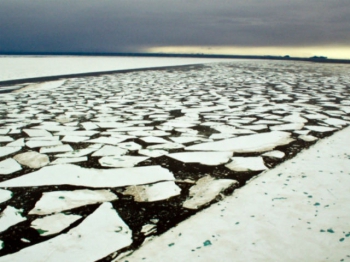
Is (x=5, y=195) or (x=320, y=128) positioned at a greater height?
(x=320, y=128)

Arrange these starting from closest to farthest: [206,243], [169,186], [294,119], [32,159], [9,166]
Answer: [206,243]
[169,186]
[9,166]
[32,159]
[294,119]

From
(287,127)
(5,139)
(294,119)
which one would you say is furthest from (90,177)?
(294,119)

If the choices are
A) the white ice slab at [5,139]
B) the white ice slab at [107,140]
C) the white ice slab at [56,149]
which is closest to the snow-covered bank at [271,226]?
the white ice slab at [107,140]

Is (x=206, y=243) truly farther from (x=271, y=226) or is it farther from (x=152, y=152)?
(x=152, y=152)

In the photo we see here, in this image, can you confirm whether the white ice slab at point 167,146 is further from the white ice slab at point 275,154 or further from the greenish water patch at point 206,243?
the greenish water patch at point 206,243

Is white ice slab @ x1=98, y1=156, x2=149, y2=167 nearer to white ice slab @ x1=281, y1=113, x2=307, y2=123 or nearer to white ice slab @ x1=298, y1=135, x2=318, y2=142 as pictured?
white ice slab @ x1=298, y1=135, x2=318, y2=142

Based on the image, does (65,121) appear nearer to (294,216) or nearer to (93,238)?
(93,238)
